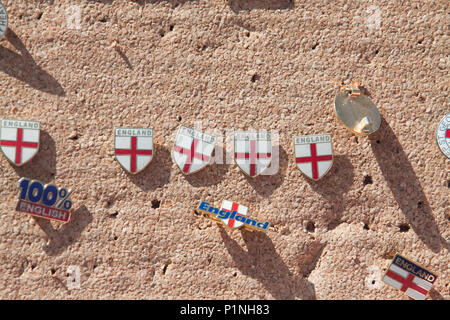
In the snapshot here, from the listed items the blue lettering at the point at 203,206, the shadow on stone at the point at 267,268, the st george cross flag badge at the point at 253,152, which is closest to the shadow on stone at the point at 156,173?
the blue lettering at the point at 203,206

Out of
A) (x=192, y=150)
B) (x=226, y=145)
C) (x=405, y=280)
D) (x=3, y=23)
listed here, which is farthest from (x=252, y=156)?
(x=3, y=23)

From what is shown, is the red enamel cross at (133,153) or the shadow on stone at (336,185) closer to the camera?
the red enamel cross at (133,153)

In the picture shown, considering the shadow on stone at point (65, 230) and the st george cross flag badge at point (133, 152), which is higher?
the st george cross flag badge at point (133, 152)

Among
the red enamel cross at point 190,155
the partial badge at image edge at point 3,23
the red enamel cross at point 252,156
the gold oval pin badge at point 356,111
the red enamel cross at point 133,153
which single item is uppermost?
the gold oval pin badge at point 356,111

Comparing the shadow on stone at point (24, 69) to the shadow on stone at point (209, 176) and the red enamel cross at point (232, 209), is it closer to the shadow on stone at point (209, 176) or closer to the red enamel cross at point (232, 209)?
the shadow on stone at point (209, 176)

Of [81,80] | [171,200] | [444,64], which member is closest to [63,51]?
[81,80]

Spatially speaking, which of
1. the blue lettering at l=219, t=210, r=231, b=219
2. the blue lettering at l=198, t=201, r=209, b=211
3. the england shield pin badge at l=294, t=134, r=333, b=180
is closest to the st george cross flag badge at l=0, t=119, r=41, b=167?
the blue lettering at l=198, t=201, r=209, b=211

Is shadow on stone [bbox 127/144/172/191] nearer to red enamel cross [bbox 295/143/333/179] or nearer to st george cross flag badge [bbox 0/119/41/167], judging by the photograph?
st george cross flag badge [bbox 0/119/41/167]
